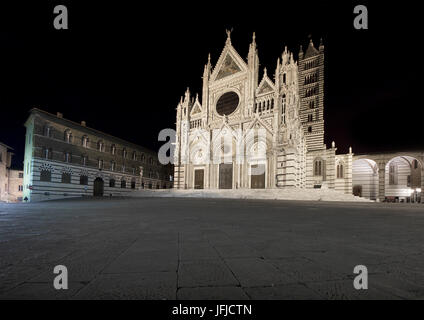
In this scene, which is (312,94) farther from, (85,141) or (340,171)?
(85,141)

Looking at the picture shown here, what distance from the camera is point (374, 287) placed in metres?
2.19

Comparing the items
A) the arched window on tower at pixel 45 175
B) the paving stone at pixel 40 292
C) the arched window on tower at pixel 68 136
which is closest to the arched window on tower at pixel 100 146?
the arched window on tower at pixel 68 136

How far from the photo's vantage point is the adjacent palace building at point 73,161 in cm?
2928

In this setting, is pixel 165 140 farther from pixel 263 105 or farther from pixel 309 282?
pixel 309 282

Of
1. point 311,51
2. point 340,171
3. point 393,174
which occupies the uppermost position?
point 311,51

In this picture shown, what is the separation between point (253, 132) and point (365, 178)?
2485cm

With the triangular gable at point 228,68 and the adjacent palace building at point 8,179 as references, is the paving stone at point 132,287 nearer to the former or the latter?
the triangular gable at point 228,68

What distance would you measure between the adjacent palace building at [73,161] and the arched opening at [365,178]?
136 ft

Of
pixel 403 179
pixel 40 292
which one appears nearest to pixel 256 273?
pixel 40 292

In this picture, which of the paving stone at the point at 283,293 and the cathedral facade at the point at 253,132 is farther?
the cathedral facade at the point at 253,132

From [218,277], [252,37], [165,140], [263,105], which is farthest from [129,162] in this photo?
[218,277]

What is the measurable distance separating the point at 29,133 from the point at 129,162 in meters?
16.3

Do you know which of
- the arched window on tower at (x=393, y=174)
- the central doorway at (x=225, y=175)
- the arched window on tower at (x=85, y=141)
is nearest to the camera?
the central doorway at (x=225, y=175)

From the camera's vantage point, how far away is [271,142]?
105 feet
